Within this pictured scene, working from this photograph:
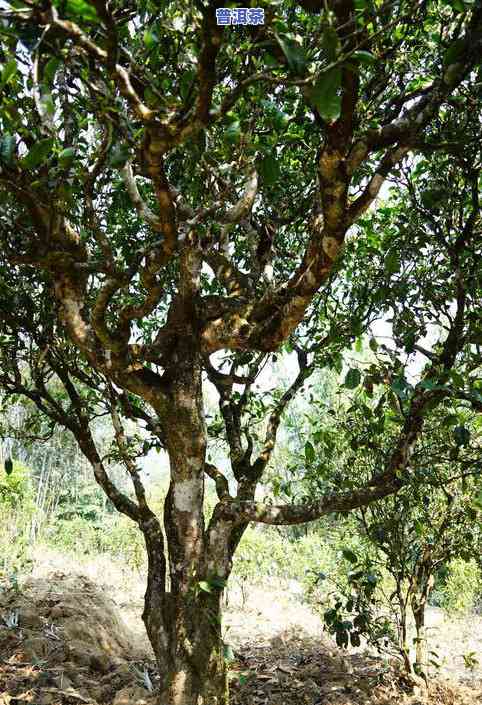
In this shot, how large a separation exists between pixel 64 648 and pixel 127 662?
1.72 feet

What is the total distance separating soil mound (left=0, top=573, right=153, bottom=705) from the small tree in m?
1.06

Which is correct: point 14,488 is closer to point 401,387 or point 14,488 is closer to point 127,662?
point 127,662

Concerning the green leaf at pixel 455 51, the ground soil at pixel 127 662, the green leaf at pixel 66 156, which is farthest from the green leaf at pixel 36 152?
the ground soil at pixel 127 662

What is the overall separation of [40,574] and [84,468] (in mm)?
15296

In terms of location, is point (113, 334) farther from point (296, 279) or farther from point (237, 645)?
point (237, 645)

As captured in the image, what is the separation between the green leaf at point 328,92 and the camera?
3.68ft

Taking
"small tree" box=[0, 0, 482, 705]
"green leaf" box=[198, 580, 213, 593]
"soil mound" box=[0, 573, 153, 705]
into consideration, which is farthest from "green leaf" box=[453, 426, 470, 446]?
"soil mound" box=[0, 573, 153, 705]

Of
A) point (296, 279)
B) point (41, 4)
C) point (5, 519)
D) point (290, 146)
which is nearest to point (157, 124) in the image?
point (41, 4)

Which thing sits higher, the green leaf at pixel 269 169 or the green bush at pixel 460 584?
the green leaf at pixel 269 169

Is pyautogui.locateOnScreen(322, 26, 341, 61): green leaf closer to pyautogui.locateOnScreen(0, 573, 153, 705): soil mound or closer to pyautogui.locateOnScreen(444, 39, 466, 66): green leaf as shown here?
pyautogui.locateOnScreen(444, 39, 466, 66): green leaf

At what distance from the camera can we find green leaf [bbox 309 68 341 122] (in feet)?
3.68

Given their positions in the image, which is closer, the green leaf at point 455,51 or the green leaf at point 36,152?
the green leaf at point 455,51

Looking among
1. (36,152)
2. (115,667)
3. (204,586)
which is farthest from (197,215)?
(115,667)

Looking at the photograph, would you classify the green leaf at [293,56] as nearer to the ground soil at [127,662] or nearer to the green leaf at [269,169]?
the green leaf at [269,169]
